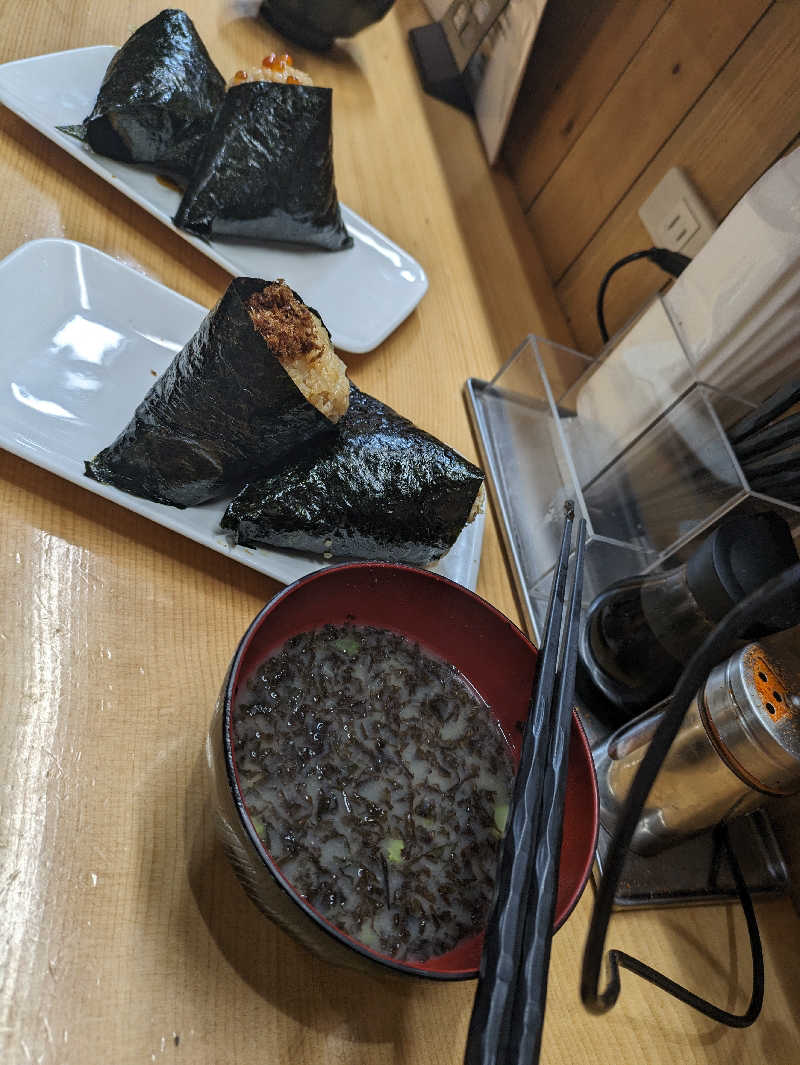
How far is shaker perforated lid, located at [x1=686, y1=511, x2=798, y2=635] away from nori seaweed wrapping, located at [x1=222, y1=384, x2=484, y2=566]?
0.25 metres

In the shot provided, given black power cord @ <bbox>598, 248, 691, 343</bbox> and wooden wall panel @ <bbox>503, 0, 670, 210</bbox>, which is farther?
Answer: wooden wall panel @ <bbox>503, 0, 670, 210</bbox>

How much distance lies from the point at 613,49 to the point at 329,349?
1.05 metres

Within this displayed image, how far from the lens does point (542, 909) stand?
365mm

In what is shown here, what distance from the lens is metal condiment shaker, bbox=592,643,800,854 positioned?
647 mm

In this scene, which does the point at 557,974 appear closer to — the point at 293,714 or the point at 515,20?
the point at 293,714

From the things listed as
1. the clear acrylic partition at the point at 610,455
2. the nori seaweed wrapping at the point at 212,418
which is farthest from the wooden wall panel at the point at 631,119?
the nori seaweed wrapping at the point at 212,418

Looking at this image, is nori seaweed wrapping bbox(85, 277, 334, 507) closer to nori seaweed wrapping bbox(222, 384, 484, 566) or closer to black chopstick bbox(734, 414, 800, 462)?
nori seaweed wrapping bbox(222, 384, 484, 566)

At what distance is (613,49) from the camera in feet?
4.55

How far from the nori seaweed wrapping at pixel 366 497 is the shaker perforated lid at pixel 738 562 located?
0.25 meters

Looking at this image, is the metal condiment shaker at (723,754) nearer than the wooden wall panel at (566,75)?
Yes

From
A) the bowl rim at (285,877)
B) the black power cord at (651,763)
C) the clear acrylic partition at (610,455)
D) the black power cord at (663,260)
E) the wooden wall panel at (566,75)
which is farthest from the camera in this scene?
the wooden wall panel at (566,75)

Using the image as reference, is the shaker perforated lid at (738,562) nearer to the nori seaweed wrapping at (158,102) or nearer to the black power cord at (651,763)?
the black power cord at (651,763)

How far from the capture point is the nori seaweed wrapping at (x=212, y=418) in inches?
27.7

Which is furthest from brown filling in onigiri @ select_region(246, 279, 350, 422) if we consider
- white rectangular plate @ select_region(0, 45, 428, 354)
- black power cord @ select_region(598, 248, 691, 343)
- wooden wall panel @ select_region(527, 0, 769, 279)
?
wooden wall panel @ select_region(527, 0, 769, 279)
